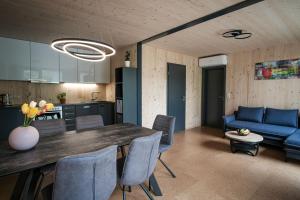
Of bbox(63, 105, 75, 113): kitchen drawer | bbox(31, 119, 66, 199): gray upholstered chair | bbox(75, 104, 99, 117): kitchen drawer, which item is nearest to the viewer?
bbox(31, 119, 66, 199): gray upholstered chair

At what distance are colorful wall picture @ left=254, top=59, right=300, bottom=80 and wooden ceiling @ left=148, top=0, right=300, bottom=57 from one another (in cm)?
48

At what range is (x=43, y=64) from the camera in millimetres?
3990

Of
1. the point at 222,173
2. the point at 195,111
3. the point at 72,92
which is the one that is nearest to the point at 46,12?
the point at 72,92

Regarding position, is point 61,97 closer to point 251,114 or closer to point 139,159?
point 139,159

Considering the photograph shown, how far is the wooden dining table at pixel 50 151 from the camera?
1.34 meters

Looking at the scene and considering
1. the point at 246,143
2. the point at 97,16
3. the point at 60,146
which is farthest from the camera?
the point at 246,143

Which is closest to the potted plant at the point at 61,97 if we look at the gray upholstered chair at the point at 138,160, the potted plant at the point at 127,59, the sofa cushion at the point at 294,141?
the potted plant at the point at 127,59

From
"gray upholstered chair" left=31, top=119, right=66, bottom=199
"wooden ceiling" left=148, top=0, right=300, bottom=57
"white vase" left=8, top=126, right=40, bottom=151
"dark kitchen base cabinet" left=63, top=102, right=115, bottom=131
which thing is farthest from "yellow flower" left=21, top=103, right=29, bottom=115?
"wooden ceiling" left=148, top=0, right=300, bottom=57

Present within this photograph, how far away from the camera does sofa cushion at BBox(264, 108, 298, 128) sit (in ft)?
12.7

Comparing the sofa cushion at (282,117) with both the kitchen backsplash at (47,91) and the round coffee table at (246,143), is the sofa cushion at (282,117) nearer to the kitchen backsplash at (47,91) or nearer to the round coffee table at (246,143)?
the round coffee table at (246,143)

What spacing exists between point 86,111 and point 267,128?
427cm

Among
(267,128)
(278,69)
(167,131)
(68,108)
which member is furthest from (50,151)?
(278,69)

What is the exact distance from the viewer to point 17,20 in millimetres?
2822

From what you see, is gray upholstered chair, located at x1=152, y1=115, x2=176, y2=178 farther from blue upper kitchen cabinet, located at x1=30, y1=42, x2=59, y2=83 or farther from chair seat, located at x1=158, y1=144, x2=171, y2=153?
blue upper kitchen cabinet, located at x1=30, y1=42, x2=59, y2=83
